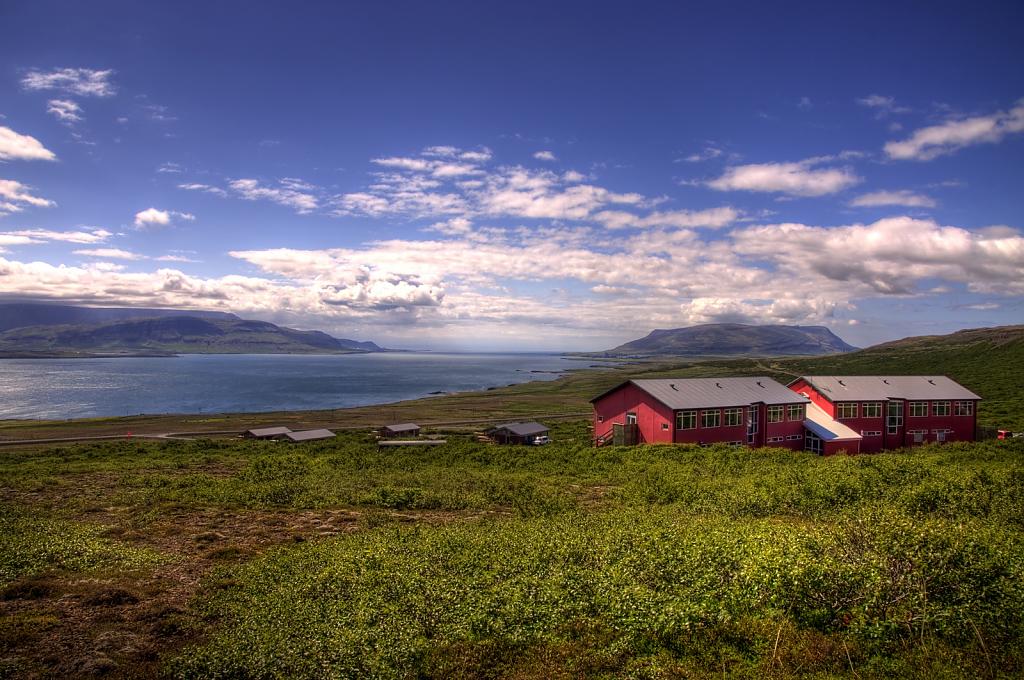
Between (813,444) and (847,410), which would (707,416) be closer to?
(813,444)

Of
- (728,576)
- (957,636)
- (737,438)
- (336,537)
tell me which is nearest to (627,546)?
(728,576)

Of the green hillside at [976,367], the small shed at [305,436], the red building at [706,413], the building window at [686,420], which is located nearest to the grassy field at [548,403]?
the green hillside at [976,367]

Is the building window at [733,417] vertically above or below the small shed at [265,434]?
above

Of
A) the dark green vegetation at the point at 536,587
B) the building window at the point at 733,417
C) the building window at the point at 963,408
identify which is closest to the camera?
the dark green vegetation at the point at 536,587

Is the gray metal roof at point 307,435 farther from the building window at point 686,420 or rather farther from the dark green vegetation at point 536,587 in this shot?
the building window at point 686,420

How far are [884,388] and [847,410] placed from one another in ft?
18.4

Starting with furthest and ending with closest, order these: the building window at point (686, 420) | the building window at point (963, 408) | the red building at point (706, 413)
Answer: the building window at point (963, 408) < the red building at point (706, 413) < the building window at point (686, 420)

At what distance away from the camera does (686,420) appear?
1783 inches

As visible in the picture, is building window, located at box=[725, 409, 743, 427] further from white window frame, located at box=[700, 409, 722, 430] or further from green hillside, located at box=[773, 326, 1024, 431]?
green hillside, located at box=[773, 326, 1024, 431]

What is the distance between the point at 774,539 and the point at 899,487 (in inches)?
554

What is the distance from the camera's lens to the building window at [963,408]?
172ft

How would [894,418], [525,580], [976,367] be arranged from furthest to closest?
[976,367] < [894,418] < [525,580]

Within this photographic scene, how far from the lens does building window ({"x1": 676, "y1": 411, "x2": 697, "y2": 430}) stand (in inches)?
1770

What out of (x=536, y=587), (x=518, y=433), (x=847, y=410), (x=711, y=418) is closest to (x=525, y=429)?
(x=518, y=433)
